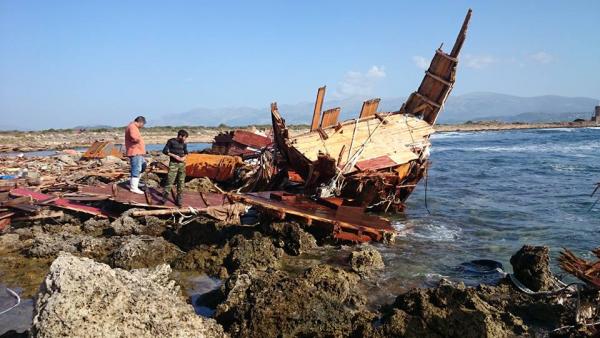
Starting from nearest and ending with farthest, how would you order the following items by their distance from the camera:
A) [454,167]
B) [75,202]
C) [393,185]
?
1. [75,202]
2. [393,185]
3. [454,167]

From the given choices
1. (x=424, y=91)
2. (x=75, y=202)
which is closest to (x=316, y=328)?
(x=75, y=202)

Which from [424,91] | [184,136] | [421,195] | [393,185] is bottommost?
[421,195]

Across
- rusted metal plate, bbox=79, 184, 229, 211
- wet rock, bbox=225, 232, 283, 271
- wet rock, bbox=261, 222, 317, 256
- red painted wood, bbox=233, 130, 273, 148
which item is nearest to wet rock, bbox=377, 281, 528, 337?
wet rock, bbox=225, 232, 283, 271

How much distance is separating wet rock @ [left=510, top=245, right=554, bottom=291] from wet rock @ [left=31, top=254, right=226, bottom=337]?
4.91 meters

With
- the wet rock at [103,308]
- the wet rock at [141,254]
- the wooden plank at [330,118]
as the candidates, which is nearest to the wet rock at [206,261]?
the wet rock at [141,254]

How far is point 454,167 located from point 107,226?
20.8 meters

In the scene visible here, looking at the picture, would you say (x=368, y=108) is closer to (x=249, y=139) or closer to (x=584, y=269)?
(x=249, y=139)

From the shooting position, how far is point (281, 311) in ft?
16.0

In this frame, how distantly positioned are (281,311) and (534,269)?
4.19 m

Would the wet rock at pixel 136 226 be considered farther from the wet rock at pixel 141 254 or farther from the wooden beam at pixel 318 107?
the wooden beam at pixel 318 107

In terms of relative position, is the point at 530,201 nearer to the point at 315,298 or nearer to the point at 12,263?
the point at 315,298

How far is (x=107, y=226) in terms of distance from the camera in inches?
380

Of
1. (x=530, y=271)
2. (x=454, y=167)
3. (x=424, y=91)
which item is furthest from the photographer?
(x=454, y=167)

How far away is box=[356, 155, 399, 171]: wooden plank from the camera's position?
10.8 meters
